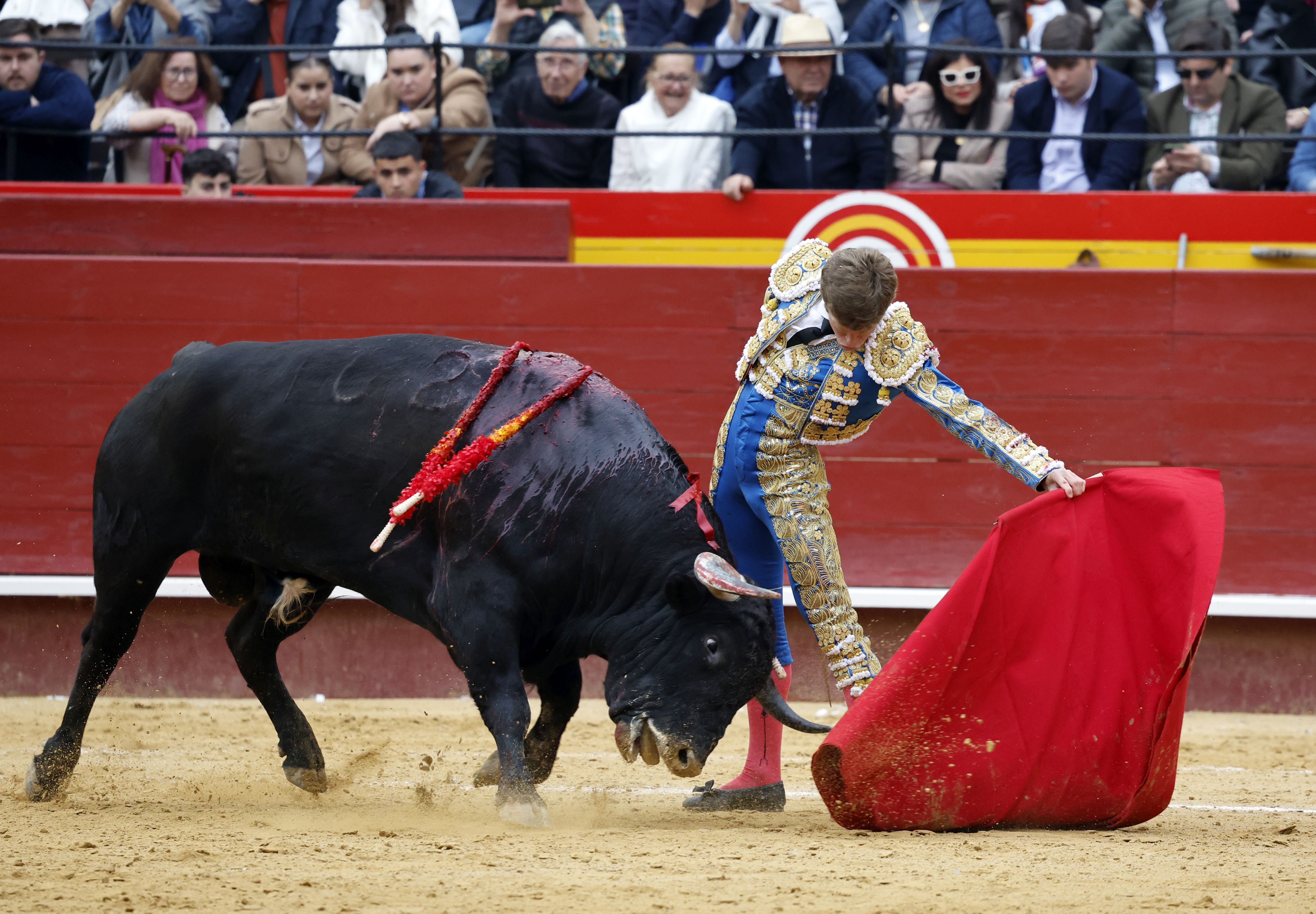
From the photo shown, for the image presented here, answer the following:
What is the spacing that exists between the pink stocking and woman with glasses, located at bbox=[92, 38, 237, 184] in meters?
3.82

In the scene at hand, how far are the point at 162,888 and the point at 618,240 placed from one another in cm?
365

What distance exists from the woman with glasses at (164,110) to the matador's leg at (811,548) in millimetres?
3739

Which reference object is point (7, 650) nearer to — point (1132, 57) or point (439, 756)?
point (439, 756)

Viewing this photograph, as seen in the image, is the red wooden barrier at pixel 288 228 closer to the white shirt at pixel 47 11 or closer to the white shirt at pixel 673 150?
the white shirt at pixel 673 150

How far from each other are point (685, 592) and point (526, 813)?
59cm

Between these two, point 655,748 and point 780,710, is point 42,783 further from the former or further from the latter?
point 780,710

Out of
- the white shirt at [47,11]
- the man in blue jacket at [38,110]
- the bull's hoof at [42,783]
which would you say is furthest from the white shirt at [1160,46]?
the bull's hoof at [42,783]

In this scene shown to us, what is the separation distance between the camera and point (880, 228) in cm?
574

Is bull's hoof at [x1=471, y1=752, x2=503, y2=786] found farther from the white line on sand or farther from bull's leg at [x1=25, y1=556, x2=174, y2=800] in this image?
the white line on sand

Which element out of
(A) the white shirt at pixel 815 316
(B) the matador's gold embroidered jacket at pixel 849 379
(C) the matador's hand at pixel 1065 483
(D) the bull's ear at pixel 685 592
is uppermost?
(A) the white shirt at pixel 815 316

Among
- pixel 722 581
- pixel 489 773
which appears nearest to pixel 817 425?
pixel 722 581

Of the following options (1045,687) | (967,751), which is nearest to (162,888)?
(967,751)

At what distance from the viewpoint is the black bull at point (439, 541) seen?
3.39 metres

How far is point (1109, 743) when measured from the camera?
335cm
